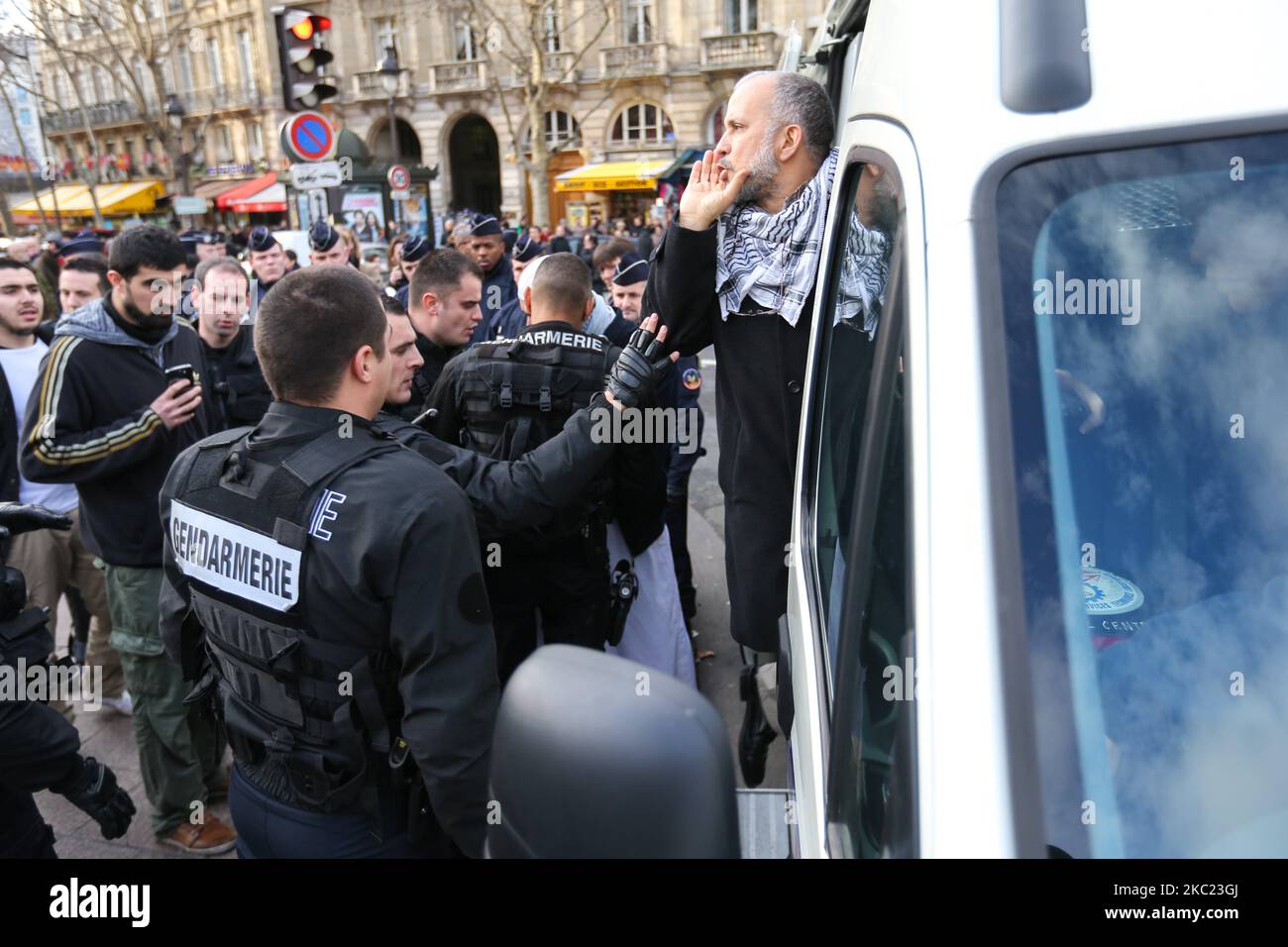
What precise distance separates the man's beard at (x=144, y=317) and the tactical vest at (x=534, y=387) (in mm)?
1121

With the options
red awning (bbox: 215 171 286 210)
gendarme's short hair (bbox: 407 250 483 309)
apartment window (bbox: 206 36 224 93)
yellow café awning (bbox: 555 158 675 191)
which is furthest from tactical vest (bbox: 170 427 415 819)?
apartment window (bbox: 206 36 224 93)

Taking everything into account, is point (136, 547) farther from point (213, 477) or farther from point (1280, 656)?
point (1280, 656)

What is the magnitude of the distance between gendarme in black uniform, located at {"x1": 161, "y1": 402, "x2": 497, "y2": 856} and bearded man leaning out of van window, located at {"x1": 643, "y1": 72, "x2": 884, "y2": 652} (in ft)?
2.74

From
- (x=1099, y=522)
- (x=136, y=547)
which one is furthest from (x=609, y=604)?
(x=1099, y=522)

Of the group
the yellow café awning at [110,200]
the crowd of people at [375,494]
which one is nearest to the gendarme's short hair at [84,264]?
the crowd of people at [375,494]

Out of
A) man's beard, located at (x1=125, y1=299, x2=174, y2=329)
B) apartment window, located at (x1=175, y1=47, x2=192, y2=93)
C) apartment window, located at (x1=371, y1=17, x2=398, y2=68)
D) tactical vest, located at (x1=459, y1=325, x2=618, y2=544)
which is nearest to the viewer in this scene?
tactical vest, located at (x1=459, y1=325, x2=618, y2=544)

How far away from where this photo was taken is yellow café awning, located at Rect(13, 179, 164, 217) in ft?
133

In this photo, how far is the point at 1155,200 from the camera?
1.00 m

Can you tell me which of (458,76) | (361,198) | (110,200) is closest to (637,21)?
(458,76)

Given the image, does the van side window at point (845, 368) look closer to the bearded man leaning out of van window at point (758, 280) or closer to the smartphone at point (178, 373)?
the bearded man leaning out of van window at point (758, 280)

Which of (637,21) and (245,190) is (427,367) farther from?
(245,190)

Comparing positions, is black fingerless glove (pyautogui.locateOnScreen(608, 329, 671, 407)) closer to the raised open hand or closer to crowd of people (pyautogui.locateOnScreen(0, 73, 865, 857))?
crowd of people (pyautogui.locateOnScreen(0, 73, 865, 857))

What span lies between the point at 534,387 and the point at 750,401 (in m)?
0.83

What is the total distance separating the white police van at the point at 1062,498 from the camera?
0.84 metres
